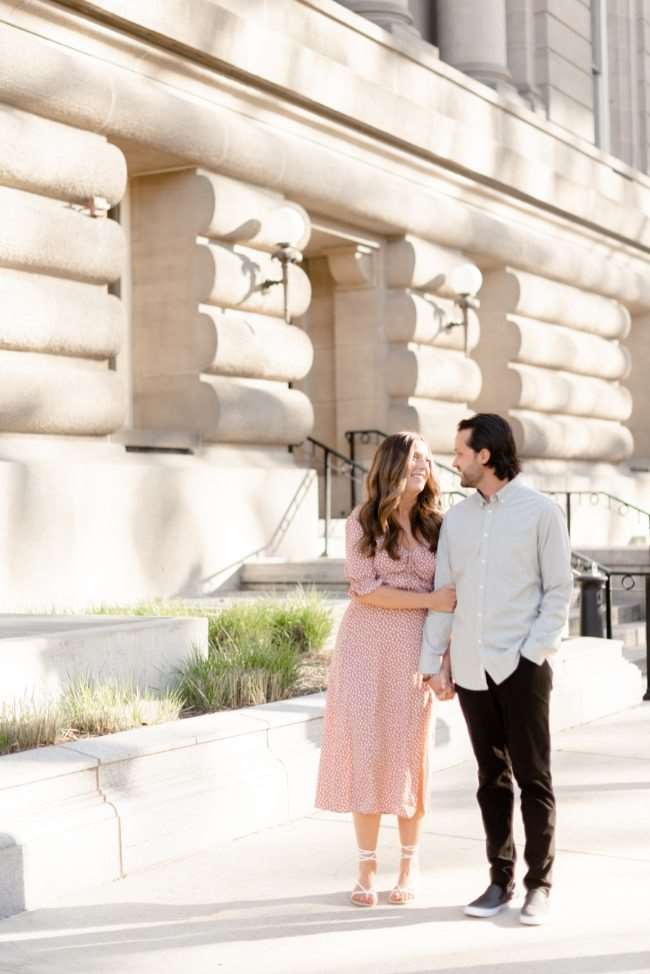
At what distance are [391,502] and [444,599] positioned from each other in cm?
40

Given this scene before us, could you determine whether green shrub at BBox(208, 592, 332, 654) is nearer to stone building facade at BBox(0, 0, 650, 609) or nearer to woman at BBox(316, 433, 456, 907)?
stone building facade at BBox(0, 0, 650, 609)

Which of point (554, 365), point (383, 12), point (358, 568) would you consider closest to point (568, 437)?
point (554, 365)

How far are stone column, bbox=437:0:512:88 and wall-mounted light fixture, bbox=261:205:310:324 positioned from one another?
6.96 m

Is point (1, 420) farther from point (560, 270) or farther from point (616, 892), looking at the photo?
point (560, 270)

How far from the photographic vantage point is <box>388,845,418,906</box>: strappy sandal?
17.4 ft

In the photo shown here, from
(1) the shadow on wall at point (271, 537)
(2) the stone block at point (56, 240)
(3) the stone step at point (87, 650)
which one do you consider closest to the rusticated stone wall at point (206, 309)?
(1) the shadow on wall at point (271, 537)

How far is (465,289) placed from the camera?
1708cm

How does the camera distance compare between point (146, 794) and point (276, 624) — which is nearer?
point (146, 794)

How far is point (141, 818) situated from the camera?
5.81m

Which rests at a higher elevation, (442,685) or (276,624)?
(442,685)

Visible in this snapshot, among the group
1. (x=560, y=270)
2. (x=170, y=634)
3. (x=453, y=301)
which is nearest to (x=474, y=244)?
(x=453, y=301)

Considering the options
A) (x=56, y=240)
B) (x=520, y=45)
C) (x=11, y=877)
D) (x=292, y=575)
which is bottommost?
(x=11, y=877)

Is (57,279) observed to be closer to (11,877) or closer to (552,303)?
(11,877)

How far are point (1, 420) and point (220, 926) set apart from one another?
6.83 m
